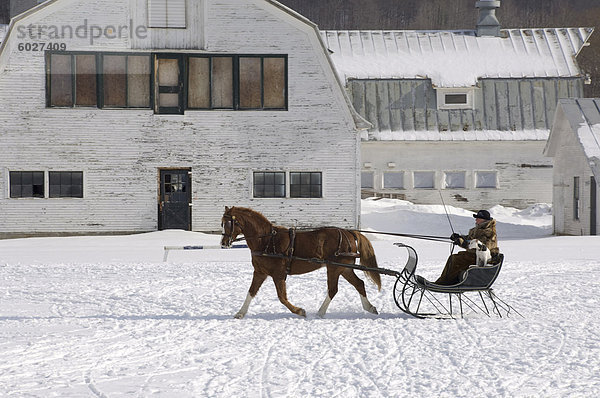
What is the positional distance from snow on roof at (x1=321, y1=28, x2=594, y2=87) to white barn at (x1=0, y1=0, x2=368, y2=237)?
10387mm

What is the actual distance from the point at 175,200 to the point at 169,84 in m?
3.53

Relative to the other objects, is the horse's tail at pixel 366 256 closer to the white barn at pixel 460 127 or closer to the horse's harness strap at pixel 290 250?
the horse's harness strap at pixel 290 250

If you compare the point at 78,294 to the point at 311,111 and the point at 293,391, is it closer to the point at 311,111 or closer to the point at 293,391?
the point at 293,391

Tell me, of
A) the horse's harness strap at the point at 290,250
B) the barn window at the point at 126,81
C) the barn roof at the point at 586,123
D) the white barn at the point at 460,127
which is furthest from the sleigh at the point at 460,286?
the white barn at the point at 460,127

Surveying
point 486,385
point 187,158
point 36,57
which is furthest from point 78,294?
point 36,57

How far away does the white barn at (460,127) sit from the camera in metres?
32.4

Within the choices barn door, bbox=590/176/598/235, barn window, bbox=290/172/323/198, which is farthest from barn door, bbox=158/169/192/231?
barn door, bbox=590/176/598/235

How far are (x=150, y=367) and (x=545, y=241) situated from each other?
1750 centimetres

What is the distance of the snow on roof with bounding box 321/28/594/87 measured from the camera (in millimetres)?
33094

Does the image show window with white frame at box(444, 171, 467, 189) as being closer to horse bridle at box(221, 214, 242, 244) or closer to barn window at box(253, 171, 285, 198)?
barn window at box(253, 171, 285, 198)

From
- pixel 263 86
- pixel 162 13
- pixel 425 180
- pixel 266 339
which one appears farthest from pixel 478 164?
pixel 266 339

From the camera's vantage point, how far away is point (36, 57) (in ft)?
74.2

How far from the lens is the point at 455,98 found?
3275 centimetres

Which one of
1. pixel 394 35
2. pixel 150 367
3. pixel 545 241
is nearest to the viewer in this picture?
pixel 150 367
